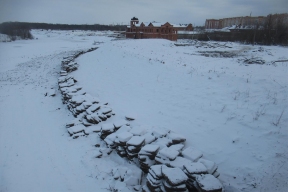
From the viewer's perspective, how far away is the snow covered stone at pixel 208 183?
4788 mm

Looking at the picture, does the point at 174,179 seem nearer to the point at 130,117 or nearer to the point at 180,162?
the point at 180,162

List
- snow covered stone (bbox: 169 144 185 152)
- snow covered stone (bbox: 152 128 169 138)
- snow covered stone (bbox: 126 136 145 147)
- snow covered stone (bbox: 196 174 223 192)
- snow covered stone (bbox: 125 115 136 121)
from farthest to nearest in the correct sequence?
snow covered stone (bbox: 125 115 136 121), snow covered stone (bbox: 152 128 169 138), snow covered stone (bbox: 126 136 145 147), snow covered stone (bbox: 169 144 185 152), snow covered stone (bbox: 196 174 223 192)

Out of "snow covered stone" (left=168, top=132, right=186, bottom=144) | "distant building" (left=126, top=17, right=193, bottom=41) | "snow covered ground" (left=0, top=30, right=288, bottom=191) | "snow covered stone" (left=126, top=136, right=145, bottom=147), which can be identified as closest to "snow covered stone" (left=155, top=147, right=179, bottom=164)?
"snow covered stone" (left=168, top=132, right=186, bottom=144)

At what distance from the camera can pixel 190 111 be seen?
9023mm

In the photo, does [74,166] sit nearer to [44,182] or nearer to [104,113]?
[44,182]

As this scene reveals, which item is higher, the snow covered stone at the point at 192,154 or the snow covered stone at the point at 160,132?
the snow covered stone at the point at 160,132

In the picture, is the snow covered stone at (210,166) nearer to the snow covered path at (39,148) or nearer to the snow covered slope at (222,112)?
the snow covered slope at (222,112)

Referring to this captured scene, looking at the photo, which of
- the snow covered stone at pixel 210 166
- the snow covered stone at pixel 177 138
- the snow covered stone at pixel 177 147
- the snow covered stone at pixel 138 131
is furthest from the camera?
the snow covered stone at pixel 138 131

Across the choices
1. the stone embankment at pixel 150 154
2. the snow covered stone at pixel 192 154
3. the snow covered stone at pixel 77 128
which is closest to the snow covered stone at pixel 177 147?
the stone embankment at pixel 150 154

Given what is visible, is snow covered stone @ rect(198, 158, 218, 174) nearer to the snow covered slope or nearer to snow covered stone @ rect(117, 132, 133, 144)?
the snow covered slope

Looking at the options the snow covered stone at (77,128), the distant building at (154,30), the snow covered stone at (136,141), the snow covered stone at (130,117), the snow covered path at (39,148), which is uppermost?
the distant building at (154,30)

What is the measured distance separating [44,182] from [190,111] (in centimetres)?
663

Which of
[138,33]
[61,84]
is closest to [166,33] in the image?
[138,33]

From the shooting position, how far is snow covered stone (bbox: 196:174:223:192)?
15.7 ft
